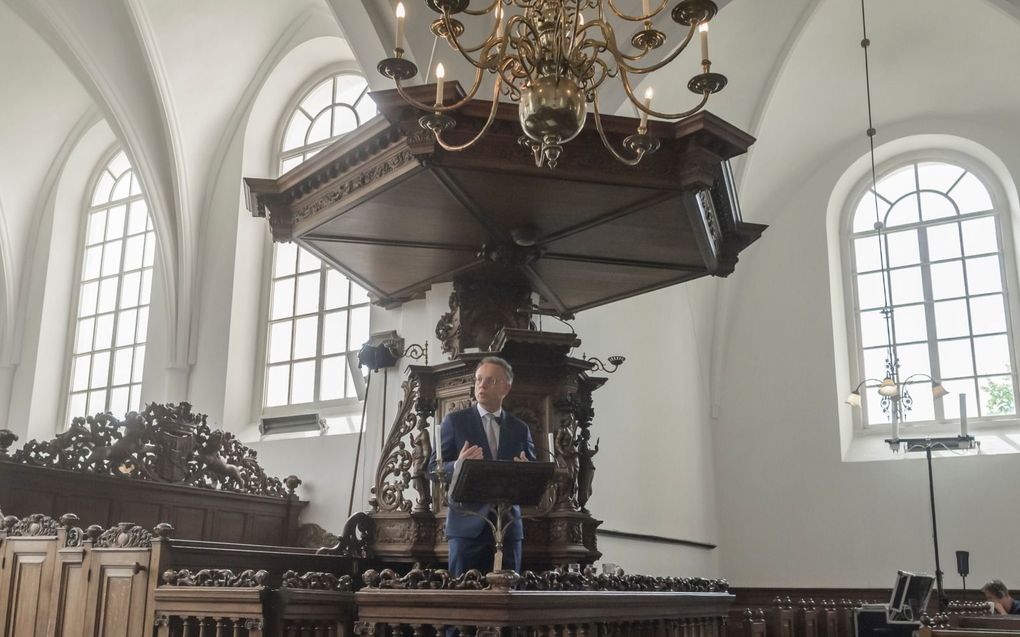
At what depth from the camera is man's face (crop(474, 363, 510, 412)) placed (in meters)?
4.91

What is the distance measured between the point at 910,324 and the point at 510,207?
25.0 ft

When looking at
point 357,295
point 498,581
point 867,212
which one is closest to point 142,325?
point 357,295

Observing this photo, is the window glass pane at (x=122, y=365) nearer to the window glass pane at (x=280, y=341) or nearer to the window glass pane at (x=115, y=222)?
the window glass pane at (x=115, y=222)

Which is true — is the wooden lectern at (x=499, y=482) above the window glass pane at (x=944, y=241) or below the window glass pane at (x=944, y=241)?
below

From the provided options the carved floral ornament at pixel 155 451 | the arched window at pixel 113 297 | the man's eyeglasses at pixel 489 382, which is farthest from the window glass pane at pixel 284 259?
the man's eyeglasses at pixel 489 382

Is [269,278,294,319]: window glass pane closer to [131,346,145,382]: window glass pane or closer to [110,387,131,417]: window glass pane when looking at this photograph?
[131,346,145,382]: window glass pane

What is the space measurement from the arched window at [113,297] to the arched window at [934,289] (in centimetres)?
934

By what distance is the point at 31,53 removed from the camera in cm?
1295

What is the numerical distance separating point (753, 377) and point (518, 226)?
6763 millimetres

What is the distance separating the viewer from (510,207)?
6.25 meters

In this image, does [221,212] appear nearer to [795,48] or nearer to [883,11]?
Answer: [795,48]

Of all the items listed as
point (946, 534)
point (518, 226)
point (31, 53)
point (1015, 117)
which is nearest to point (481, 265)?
point (518, 226)

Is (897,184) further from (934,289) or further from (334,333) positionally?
(334,333)

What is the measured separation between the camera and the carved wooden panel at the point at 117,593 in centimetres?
439
